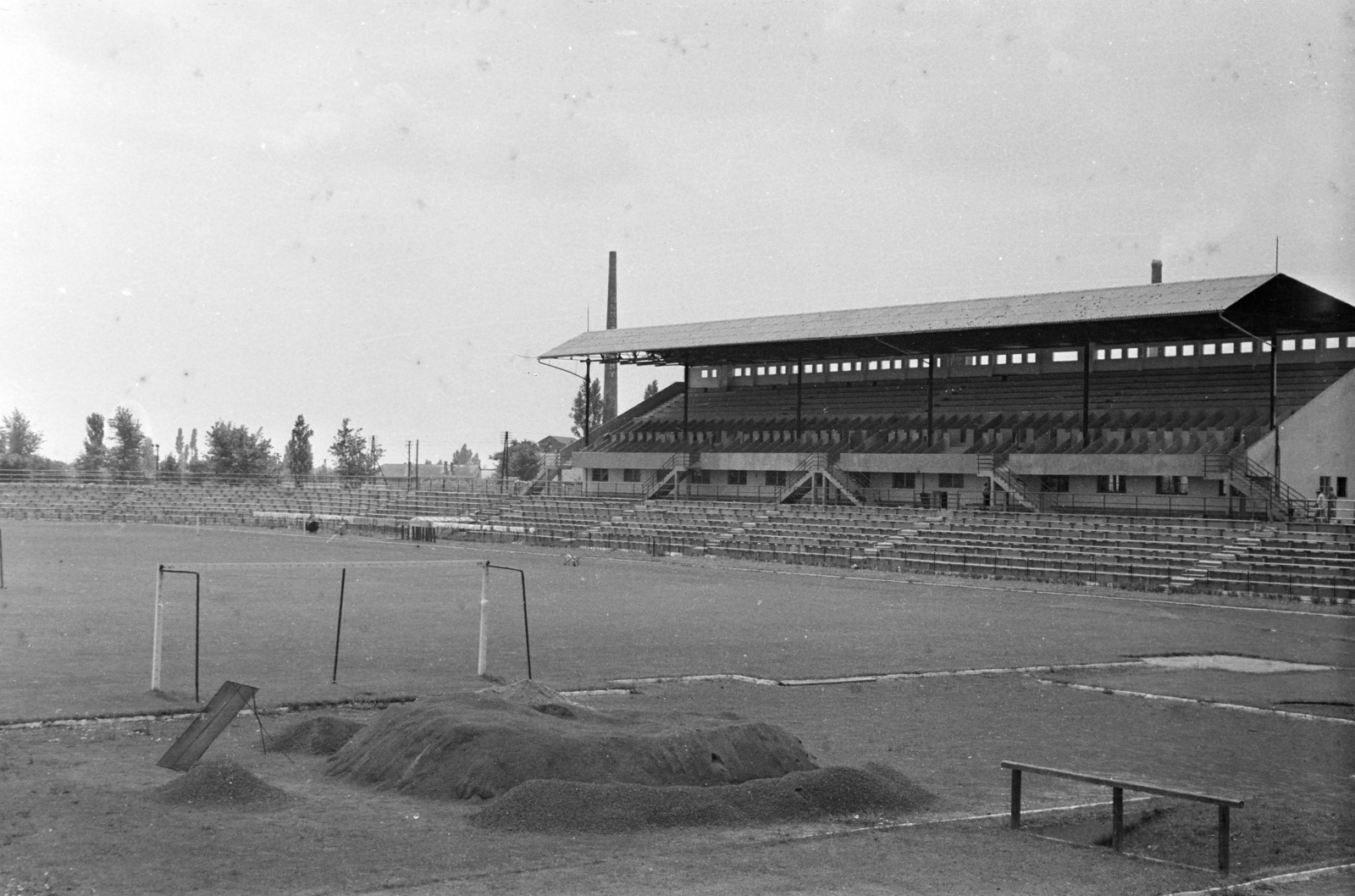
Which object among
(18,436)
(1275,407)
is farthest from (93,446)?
(1275,407)

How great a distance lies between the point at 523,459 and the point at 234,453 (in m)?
34.5

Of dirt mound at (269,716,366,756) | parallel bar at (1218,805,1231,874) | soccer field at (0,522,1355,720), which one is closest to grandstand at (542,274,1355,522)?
soccer field at (0,522,1355,720)

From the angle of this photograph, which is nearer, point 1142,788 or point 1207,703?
point 1142,788

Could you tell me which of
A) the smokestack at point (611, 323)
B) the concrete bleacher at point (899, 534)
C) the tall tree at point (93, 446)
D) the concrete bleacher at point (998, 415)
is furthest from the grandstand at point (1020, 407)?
the tall tree at point (93, 446)

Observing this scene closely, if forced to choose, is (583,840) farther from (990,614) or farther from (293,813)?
(990,614)

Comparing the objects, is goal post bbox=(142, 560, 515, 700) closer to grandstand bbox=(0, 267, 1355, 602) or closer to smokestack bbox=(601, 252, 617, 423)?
grandstand bbox=(0, 267, 1355, 602)

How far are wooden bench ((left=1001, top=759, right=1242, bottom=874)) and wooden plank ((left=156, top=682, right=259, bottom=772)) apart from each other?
7.08 metres

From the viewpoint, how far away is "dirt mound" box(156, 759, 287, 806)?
11.0 metres

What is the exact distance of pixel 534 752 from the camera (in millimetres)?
11398

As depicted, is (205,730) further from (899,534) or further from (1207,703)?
(899,534)

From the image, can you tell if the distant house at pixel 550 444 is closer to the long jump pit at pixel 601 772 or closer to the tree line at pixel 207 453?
the tree line at pixel 207 453

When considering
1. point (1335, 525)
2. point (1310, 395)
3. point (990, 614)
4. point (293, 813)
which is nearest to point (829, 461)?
point (1310, 395)

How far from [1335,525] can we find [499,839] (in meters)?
40.6

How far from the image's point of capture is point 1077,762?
1381 centimetres
